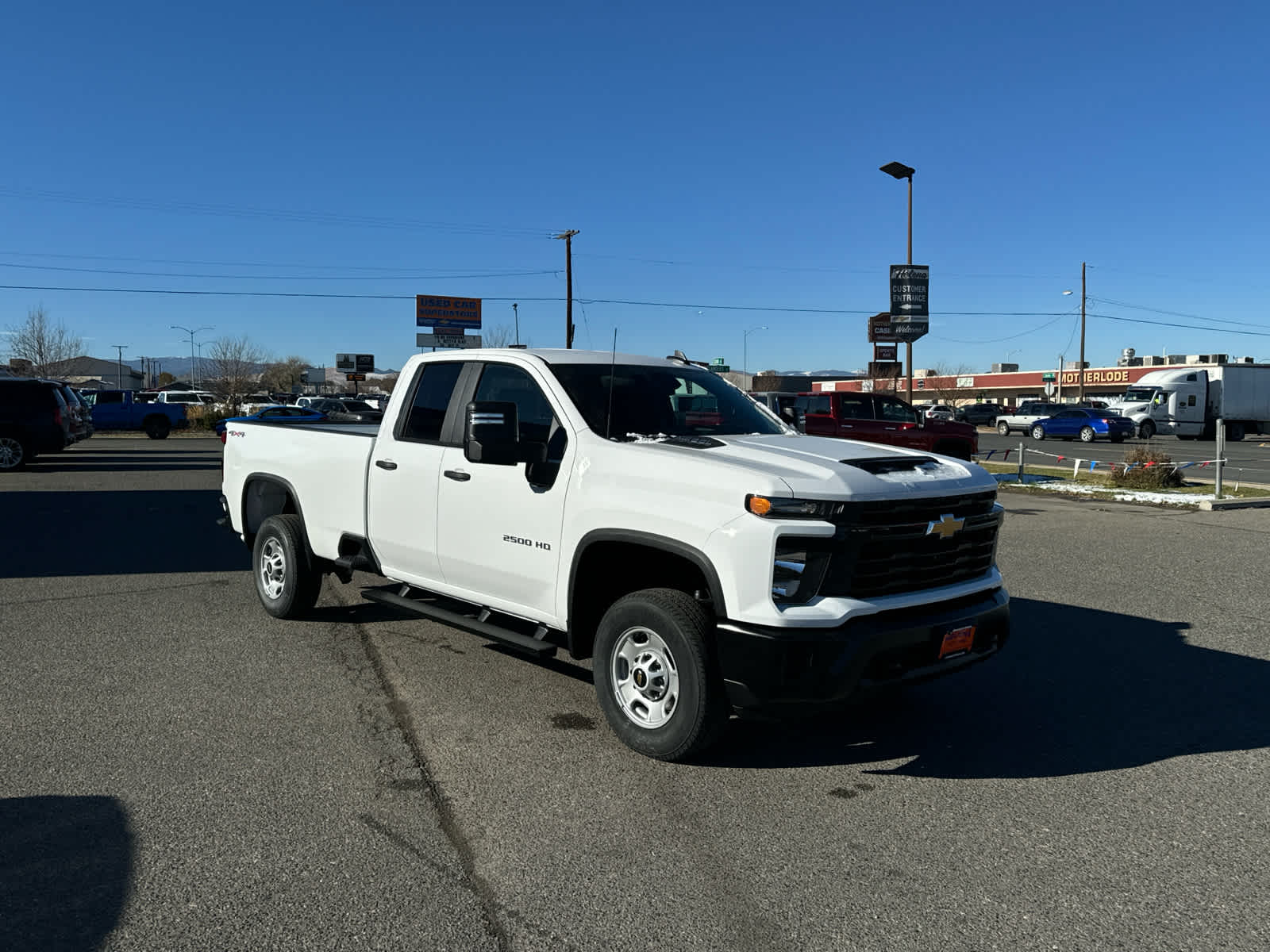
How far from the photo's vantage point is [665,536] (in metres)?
4.43

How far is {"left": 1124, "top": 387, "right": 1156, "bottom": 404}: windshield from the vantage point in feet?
144

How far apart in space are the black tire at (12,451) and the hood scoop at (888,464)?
69.6ft

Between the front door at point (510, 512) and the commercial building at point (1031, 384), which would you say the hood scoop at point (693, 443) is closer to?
the front door at point (510, 512)

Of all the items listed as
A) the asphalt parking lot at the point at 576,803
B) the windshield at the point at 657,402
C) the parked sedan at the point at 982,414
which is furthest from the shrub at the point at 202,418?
the windshield at the point at 657,402

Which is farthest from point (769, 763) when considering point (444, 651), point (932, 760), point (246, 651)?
point (246, 651)

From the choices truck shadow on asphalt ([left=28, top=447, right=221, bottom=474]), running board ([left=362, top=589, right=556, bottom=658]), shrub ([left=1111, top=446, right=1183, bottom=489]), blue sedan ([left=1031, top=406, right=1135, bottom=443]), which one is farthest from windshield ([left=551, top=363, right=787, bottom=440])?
blue sedan ([left=1031, top=406, right=1135, bottom=443])

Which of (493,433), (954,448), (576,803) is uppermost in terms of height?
(493,433)

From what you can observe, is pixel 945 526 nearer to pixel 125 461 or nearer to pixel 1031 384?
pixel 125 461

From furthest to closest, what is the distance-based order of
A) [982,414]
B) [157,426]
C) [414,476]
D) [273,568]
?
[982,414]
[157,426]
[273,568]
[414,476]

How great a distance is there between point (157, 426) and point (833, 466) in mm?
37532

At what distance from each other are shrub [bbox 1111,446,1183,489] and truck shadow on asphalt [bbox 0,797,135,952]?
18147 millimetres

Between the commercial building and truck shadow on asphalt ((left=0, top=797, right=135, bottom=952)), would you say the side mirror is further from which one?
the commercial building

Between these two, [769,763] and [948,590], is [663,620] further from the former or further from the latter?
[948,590]

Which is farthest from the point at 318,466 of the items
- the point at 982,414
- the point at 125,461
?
the point at 982,414
